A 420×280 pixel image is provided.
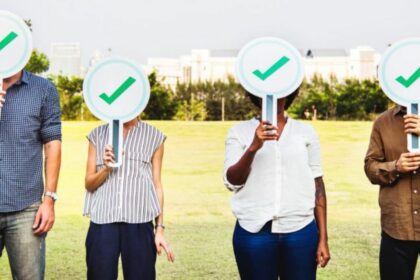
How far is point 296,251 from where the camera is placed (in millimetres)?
1905

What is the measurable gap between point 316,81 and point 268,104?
22186 millimetres

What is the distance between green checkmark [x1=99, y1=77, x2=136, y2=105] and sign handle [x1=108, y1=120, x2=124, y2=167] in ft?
0.24

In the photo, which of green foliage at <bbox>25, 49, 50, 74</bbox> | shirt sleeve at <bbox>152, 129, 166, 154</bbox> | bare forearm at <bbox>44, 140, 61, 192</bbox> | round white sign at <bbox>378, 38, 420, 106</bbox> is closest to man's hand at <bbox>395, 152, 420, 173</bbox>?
round white sign at <bbox>378, 38, 420, 106</bbox>

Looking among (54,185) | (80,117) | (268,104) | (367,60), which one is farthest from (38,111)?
(367,60)

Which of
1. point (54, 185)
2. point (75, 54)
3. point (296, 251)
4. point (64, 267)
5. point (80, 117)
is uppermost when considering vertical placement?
point (75, 54)

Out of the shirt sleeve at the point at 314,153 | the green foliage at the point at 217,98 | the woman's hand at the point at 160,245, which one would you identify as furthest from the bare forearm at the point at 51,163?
the green foliage at the point at 217,98

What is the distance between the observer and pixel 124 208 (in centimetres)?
201

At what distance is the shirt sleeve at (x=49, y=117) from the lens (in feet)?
6.53

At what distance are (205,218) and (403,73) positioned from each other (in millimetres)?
4070

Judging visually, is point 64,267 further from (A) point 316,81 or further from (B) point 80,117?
(A) point 316,81

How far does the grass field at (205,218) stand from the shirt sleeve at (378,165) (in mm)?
2037

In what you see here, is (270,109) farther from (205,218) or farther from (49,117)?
(205,218)

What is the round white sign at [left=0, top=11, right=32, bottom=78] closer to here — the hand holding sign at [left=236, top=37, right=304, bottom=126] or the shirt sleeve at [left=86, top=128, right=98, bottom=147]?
the shirt sleeve at [left=86, top=128, right=98, bottom=147]

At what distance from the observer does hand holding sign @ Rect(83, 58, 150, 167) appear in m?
2.01
